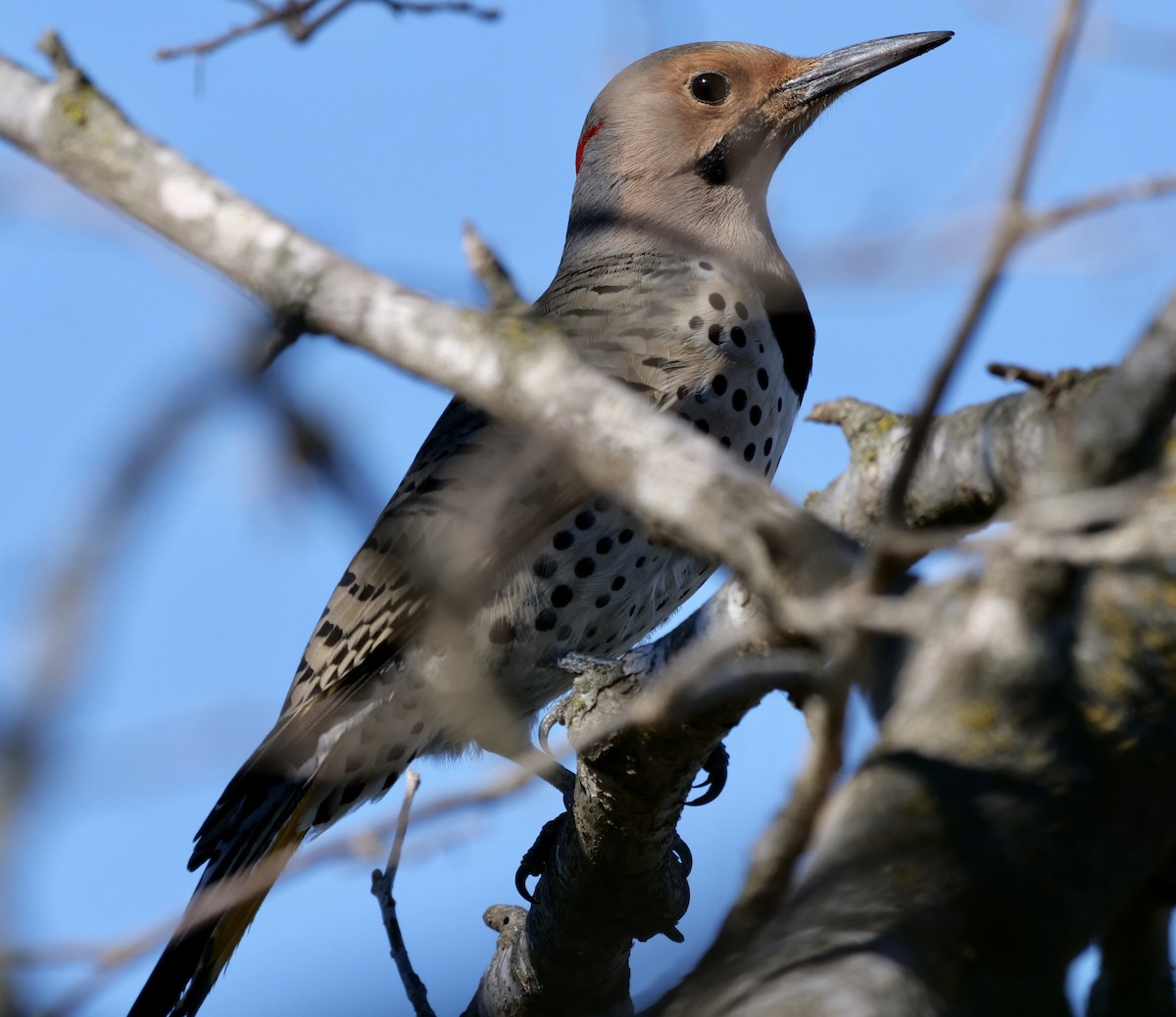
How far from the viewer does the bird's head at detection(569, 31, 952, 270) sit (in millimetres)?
5625

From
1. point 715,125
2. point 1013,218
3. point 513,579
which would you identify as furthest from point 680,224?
point 1013,218

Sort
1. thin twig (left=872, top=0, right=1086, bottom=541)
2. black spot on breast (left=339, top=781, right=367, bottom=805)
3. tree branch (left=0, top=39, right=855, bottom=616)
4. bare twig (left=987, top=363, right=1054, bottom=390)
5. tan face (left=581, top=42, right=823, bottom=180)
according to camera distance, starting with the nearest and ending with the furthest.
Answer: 1. thin twig (left=872, top=0, right=1086, bottom=541)
2. tree branch (left=0, top=39, right=855, bottom=616)
3. bare twig (left=987, top=363, right=1054, bottom=390)
4. black spot on breast (left=339, top=781, right=367, bottom=805)
5. tan face (left=581, top=42, right=823, bottom=180)

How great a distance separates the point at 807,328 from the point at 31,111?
3.13 m

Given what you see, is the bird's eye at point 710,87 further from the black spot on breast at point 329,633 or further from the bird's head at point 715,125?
the black spot on breast at point 329,633

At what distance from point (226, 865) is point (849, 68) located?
144 inches

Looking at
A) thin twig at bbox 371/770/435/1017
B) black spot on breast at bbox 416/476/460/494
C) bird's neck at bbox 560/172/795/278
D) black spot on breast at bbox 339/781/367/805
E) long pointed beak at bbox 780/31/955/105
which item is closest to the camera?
thin twig at bbox 371/770/435/1017

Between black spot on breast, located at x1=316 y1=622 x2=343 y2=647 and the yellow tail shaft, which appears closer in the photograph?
the yellow tail shaft

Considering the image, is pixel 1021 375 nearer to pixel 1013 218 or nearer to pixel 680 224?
pixel 1013 218

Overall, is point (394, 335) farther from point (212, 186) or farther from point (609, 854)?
point (609, 854)

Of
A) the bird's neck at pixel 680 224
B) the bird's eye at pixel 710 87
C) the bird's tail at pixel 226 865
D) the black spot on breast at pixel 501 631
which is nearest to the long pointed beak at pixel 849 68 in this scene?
A: the bird's eye at pixel 710 87

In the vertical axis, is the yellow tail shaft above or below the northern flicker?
below

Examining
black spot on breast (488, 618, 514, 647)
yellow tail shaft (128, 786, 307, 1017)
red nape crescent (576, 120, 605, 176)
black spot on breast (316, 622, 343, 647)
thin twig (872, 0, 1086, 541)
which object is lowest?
thin twig (872, 0, 1086, 541)

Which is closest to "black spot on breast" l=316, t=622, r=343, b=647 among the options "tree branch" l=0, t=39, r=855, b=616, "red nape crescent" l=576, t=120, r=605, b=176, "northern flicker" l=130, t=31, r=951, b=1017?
"northern flicker" l=130, t=31, r=951, b=1017

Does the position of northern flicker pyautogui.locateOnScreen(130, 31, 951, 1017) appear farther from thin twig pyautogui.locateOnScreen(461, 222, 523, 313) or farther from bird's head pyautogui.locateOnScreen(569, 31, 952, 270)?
thin twig pyautogui.locateOnScreen(461, 222, 523, 313)
